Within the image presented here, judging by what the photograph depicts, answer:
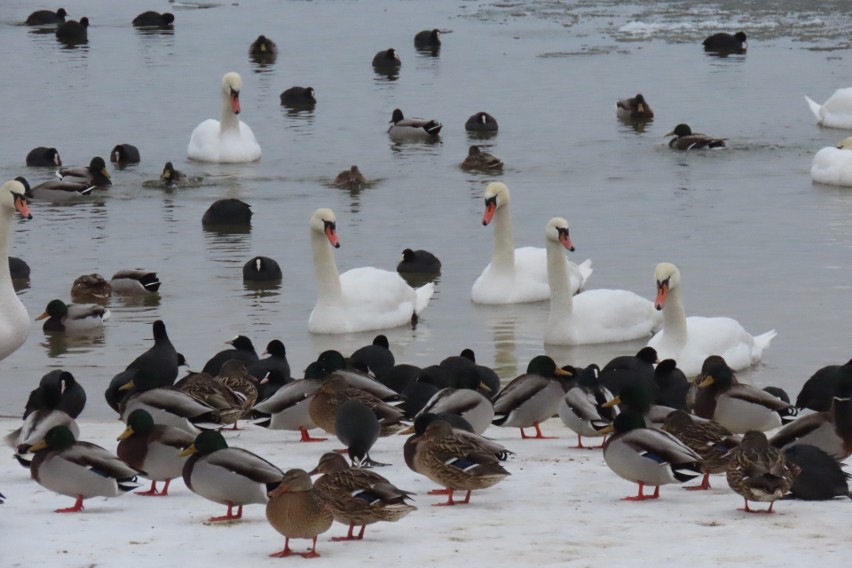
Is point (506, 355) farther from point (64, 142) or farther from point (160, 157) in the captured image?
point (64, 142)

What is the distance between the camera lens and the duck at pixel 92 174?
2464cm

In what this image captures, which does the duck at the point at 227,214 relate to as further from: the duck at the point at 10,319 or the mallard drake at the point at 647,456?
the mallard drake at the point at 647,456

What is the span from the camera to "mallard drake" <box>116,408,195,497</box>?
29.8 ft

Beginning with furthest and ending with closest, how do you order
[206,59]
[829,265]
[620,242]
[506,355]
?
[206,59] → [620,242] → [829,265] → [506,355]

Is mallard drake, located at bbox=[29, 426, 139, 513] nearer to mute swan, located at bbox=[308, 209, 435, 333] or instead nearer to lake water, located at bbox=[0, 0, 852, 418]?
lake water, located at bbox=[0, 0, 852, 418]

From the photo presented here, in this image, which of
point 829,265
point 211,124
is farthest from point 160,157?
point 829,265

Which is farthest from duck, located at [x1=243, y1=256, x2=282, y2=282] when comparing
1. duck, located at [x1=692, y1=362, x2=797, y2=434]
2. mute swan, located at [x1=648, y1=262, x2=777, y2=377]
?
duck, located at [x1=692, y1=362, x2=797, y2=434]

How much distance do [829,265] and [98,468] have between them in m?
11.3

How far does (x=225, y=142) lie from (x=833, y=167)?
9273 mm

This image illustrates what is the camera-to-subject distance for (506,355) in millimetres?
15242

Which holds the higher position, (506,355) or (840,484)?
(840,484)

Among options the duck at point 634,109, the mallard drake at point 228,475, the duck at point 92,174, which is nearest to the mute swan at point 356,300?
the mallard drake at point 228,475

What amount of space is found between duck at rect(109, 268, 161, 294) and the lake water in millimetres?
247

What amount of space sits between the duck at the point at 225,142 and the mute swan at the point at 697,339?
1386 cm
